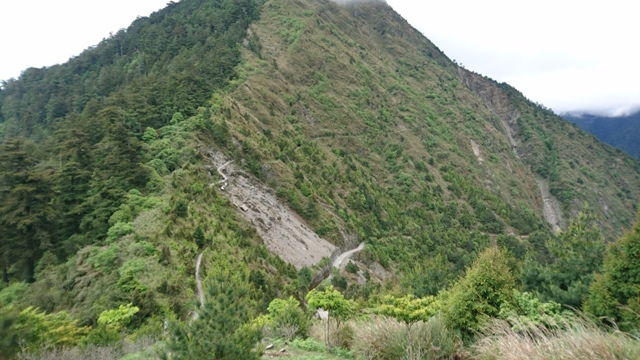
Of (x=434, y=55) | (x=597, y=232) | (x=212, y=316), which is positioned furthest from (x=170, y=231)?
(x=434, y=55)

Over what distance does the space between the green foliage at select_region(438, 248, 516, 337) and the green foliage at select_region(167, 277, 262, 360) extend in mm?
4125

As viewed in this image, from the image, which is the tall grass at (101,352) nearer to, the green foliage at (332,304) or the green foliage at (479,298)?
the green foliage at (332,304)

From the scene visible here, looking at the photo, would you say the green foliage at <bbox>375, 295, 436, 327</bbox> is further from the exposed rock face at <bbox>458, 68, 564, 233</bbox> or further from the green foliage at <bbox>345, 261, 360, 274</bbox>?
the exposed rock face at <bbox>458, 68, 564, 233</bbox>

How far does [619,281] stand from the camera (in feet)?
22.9

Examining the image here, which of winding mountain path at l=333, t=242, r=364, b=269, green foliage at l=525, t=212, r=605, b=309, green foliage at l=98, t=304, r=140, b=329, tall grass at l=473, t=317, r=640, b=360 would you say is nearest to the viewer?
tall grass at l=473, t=317, r=640, b=360

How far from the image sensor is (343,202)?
5044cm

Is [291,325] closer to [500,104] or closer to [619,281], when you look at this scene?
[619,281]

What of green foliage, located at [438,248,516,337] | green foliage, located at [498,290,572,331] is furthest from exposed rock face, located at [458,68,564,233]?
green foliage, located at [498,290,572,331]

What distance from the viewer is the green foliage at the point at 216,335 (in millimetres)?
5465

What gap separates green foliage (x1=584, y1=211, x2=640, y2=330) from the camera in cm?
675

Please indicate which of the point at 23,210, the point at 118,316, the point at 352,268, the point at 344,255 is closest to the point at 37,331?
the point at 118,316

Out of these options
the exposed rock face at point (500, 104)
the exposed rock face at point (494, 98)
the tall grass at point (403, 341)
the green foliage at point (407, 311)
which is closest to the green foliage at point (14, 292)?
the tall grass at point (403, 341)

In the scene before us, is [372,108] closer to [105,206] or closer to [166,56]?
[166,56]

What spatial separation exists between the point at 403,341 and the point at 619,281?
4.31 m
